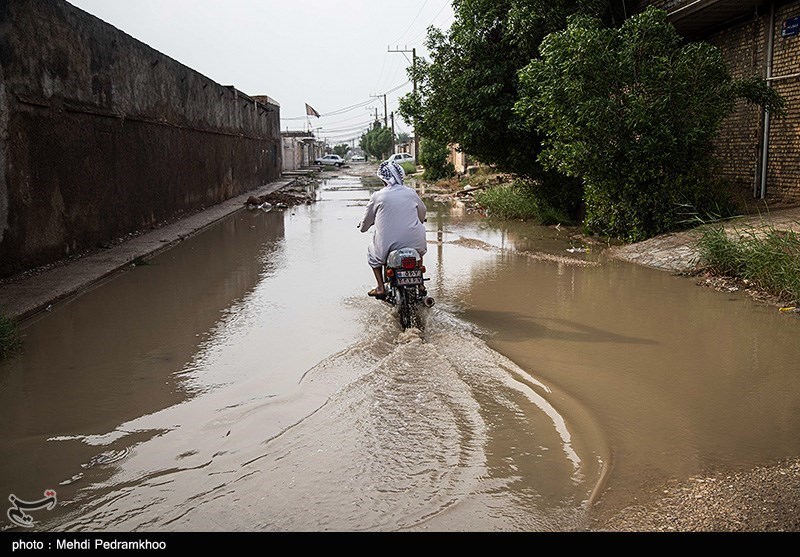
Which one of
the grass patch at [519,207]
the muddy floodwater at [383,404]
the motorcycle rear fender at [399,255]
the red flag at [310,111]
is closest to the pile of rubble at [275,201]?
the grass patch at [519,207]

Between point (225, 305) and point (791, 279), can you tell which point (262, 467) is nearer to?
point (225, 305)

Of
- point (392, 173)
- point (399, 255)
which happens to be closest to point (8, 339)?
point (399, 255)

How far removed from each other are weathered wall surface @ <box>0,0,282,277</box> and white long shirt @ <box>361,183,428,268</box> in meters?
4.81

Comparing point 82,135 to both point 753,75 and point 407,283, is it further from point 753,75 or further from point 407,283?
point 753,75

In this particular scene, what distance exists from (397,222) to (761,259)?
4475mm

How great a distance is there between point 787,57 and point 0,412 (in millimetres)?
13394

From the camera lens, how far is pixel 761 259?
8.55 m

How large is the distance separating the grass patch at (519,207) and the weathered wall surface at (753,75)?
364cm

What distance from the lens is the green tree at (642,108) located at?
11156 millimetres

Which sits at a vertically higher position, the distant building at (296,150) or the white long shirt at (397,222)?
the distant building at (296,150)

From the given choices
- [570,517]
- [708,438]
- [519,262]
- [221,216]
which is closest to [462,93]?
[519,262]

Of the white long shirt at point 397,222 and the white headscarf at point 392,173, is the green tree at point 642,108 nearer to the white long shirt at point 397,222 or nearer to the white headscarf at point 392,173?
the white headscarf at point 392,173

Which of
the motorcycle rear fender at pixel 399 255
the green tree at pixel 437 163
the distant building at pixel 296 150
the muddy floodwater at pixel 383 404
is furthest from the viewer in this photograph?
the distant building at pixel 296 150

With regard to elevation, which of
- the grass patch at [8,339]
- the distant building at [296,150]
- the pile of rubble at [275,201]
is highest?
the distant building at [296,150]
